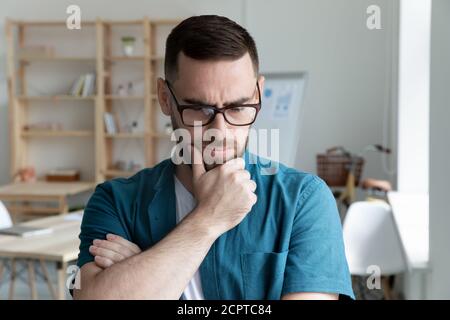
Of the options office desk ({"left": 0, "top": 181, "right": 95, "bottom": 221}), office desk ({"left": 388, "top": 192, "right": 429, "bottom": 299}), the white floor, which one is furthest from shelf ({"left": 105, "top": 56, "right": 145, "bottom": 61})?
office desk ({"left": 388, "top": 192, "right": 429, "bottom": 299})

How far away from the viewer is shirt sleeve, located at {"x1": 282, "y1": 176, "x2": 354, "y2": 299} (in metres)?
0.98

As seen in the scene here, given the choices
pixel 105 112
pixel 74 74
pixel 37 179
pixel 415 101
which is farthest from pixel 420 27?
pixel 37 179

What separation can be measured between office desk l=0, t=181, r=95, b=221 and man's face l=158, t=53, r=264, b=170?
14.8 feet

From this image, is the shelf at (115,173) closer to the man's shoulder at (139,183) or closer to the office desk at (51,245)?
the office desk at (51,245)

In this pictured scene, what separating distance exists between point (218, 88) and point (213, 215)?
0.64ft

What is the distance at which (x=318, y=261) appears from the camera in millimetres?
1001

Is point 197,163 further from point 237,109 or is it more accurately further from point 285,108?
point 285,108

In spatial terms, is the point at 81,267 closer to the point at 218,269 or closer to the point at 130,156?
the point at 218,269

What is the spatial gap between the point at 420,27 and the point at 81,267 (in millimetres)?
3593

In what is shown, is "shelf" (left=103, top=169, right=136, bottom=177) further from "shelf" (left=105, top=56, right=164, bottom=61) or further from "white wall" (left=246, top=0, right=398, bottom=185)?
"white wall" (left=246, top=0, right=398, bottom=185)

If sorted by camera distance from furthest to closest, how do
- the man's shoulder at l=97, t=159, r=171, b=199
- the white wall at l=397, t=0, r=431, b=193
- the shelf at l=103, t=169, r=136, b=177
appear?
1. the shelf at l=103, t=169, r=136, b=177
2. the white wall at l=397, t=0, r=431, b=193
3. the man's shoulder at l=97, t=159, r=171, b=199

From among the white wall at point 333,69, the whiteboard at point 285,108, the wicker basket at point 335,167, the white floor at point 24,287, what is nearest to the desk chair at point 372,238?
the whiteboard at point 285,108

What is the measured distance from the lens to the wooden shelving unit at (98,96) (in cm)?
580
